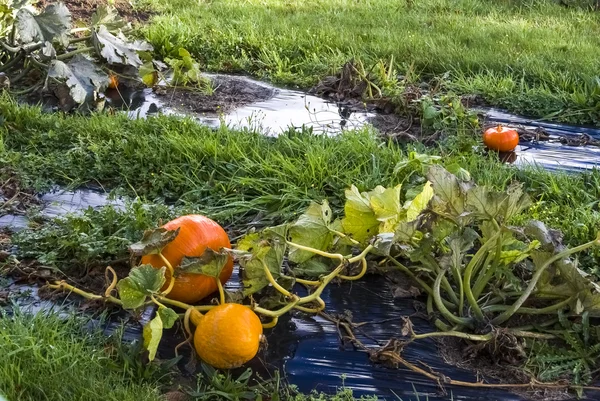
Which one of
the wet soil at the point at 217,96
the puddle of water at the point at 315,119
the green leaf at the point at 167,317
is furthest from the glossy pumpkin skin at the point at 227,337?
the wet soil at the point at 217,96

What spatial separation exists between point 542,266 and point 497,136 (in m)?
1.75

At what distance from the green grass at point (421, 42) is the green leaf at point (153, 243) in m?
3.22

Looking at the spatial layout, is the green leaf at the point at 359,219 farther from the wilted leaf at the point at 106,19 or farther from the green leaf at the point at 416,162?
the wilted leaf at the point at 106,19

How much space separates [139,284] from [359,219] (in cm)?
91

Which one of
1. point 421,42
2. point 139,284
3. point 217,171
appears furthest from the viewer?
point 421,42

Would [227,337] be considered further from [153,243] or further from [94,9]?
[94,9]

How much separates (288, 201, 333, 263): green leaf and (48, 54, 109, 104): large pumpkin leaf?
236cm

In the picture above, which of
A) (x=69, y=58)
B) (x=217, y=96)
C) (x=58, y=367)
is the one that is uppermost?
(x=58, y=367)

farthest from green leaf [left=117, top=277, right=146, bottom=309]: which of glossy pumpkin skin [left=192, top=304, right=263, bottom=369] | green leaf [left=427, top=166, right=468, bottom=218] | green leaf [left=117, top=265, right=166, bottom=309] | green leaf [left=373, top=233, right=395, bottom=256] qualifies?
green leaf [left=427, top=166, right=468, bottom=218]

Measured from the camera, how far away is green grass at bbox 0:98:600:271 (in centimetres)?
306

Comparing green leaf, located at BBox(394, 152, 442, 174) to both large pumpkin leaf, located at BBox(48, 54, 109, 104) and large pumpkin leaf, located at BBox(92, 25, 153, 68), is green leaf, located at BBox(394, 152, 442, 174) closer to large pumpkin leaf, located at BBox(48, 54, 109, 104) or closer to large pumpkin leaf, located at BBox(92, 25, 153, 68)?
large pumpkin leaf, located at BBox(48, 54, 109, 104)

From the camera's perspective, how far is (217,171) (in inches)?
144

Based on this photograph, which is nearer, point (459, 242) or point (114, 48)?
point (459, 242)

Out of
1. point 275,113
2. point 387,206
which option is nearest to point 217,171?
point 275,113
